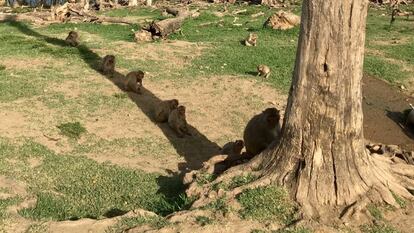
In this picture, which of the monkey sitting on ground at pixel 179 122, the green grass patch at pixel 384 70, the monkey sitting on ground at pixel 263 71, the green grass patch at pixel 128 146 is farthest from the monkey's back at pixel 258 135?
the green grass patch at pixel 384 70

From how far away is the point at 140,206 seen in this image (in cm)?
693

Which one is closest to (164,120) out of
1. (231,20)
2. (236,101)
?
(236,101)

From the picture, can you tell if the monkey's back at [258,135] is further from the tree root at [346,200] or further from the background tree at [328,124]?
the background tree at [328,124]

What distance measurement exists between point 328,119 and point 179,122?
427cm

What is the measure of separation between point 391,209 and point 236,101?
5.94 m

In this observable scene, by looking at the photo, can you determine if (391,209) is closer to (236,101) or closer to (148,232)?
(148,232)

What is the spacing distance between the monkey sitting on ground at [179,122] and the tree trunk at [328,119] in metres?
3.78

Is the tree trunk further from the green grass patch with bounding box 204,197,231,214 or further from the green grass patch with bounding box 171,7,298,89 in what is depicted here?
the green grass patch with bounding box 171,7,298,89

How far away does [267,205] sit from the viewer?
5785 mm

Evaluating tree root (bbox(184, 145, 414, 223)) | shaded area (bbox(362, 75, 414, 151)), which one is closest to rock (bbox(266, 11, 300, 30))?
shaded area (bbox(362, 75, 414, 151))

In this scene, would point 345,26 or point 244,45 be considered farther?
point 244,45

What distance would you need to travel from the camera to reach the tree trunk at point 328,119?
5730mm

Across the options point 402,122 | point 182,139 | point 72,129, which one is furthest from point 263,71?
point 72,129

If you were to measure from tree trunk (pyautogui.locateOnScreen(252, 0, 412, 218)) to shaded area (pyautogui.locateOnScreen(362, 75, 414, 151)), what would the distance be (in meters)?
4.56
